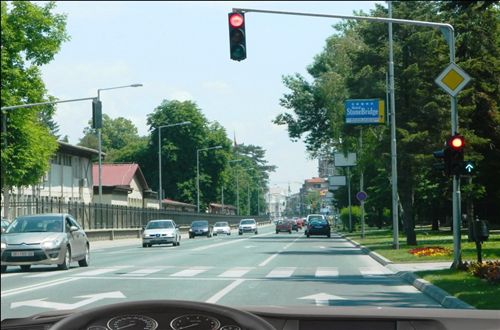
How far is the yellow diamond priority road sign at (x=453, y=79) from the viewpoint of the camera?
64.1ft

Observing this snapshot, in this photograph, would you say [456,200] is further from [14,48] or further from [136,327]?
[14,48]

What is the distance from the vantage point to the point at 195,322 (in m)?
3.56

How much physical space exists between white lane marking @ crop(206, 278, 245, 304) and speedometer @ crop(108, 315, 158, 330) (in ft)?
32.1

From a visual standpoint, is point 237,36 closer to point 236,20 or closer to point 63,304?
point 236,20

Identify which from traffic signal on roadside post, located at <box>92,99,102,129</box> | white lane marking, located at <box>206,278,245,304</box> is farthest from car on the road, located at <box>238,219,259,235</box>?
white lane marking, located at <box>206,278,245,304</box>

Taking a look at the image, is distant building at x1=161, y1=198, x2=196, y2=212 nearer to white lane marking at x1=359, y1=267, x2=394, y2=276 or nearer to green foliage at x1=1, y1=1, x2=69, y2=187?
green foliage at x1=1, y1=1, x2=69, y2=187

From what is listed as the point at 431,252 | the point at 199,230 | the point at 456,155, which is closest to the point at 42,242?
the point at 456,155

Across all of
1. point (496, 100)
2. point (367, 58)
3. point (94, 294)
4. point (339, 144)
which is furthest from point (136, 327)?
point (339, 144)

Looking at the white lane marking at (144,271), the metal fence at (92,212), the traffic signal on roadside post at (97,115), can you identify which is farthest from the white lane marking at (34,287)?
the metal fence at (92,212)

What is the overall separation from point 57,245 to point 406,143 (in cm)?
1792

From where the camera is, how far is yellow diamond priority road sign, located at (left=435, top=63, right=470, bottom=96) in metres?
19.5

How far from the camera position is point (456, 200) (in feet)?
66.2

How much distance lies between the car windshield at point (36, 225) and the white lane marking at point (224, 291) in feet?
23.4

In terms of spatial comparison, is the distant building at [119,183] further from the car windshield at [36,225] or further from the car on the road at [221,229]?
the car windshield at [36,225]
